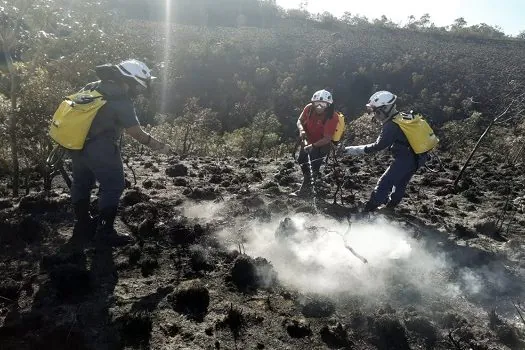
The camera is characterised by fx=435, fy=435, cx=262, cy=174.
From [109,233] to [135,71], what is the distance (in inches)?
77.9

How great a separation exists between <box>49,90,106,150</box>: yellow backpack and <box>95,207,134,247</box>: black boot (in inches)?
36.5

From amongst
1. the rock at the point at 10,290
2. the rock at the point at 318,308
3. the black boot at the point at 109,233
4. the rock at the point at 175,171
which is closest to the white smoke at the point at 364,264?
the rock at the point at 318,308

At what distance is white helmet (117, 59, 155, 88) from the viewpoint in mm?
4664

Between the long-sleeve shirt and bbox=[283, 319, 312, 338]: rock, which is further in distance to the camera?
the long-sleeve shirt

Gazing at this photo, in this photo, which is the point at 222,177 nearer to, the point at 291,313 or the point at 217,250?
the point at 217,250

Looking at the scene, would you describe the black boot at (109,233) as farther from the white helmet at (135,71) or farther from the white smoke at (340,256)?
the white helmet at (135,71)

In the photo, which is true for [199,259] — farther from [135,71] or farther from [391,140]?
[391,140]

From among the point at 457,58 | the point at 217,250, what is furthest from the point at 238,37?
the point at 217,250

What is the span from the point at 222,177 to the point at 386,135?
376cm

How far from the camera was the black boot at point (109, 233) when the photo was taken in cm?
514

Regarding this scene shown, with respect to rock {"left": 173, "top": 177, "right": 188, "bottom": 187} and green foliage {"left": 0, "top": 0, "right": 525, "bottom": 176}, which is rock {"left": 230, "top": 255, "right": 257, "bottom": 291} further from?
green foliage {"left": 0, "top": 0, "right": 525, "bottom": 176}

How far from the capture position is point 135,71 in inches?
185

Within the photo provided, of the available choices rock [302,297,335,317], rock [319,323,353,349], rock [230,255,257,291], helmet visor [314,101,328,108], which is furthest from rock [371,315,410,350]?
helmet visor [314,101,328,108]

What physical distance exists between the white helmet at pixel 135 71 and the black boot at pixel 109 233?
1.54 meters
